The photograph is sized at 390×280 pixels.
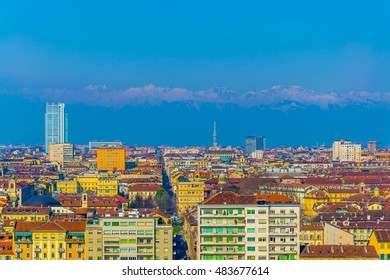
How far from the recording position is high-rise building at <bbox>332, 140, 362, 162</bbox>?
32438 millimetres

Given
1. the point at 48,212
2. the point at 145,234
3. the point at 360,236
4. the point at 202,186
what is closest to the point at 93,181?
the point at 202,186

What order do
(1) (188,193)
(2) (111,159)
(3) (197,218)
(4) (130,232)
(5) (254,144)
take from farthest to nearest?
(5) (254,144) < (2) (111,159) < (1) (188,193) < (3) (197,218) < (4) (130,232)

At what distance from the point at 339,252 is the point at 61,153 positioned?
25.4 metres

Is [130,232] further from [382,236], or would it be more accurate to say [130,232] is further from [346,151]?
[346,151]

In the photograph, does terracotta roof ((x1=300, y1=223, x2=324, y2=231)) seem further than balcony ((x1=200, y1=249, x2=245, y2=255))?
Yes

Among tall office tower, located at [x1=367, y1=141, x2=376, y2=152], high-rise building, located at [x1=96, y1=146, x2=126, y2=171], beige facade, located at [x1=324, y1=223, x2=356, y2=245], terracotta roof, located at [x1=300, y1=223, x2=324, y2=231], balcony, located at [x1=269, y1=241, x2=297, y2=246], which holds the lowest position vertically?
beige facade, located at [x1=324, y1=223, x2=356, y2=245]

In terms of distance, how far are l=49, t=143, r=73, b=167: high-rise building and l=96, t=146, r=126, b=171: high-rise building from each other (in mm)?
3124

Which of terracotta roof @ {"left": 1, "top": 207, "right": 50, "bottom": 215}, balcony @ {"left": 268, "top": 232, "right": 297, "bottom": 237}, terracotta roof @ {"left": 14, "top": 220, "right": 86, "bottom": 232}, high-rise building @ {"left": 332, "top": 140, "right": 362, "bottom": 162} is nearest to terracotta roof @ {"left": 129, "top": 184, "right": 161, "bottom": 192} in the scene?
terracotta roof @ {"left": 1, "top": 207, "right": 50, "bottom": 215}

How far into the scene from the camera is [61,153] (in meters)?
30.9

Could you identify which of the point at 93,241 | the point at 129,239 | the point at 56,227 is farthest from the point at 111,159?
the point at 129,239

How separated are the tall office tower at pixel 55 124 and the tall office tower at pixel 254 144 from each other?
8.31m

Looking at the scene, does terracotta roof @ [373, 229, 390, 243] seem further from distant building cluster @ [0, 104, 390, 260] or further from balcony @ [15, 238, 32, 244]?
balcony @ [15, 238, 32, 244]

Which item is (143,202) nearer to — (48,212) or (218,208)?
(48,212)

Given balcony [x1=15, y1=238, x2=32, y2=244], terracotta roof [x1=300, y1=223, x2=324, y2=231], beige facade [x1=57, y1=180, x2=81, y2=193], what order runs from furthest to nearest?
beige facade [x1=57, y1=180, x2=81, y2=193]
terracotta roof [x1=300, y1=223, x2=324, y2=231]
balcony [x1=15, y1=238, x2=32, y2=244]
